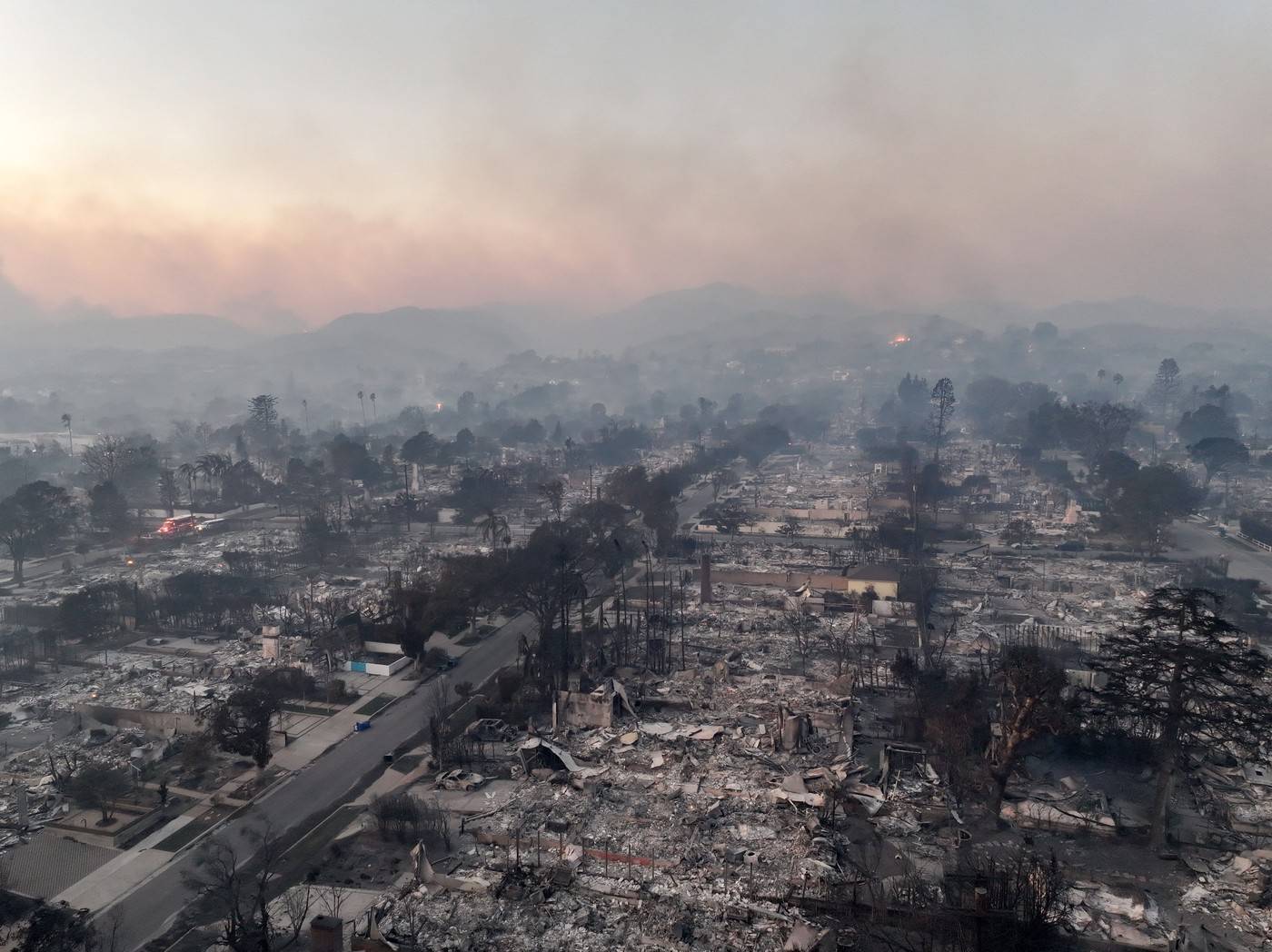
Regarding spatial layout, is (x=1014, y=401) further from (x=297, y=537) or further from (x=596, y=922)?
(x=596, y=922)

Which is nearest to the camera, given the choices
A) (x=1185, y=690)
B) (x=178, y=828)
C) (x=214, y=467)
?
(x=1185, y=690)

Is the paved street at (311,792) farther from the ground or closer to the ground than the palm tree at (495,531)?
closer to the ground

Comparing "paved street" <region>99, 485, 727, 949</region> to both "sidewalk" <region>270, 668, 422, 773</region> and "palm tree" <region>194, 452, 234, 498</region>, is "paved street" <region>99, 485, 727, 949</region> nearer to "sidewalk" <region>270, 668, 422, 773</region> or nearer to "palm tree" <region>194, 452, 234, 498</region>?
"sidewalk" <region>270, 668, 422, 773</region>

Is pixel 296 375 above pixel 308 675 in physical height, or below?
above

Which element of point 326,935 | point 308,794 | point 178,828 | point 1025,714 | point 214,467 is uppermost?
point 214,467

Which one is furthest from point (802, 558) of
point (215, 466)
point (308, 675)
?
point (215, 466)

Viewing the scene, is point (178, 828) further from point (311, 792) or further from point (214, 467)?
point (214, 467)

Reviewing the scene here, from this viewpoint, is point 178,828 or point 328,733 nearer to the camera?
point 178,828

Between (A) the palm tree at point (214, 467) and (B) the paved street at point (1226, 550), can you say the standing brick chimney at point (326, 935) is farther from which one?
(A) the palm tree at point (214, 467)

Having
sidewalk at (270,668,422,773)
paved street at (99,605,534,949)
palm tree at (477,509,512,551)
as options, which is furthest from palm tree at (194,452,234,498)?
sidewalk at (270,668,422,773)

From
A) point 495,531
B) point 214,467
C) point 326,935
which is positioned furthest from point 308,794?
point 214,467

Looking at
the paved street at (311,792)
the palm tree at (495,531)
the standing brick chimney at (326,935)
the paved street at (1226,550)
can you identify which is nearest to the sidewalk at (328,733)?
the paved street at (311,792)
